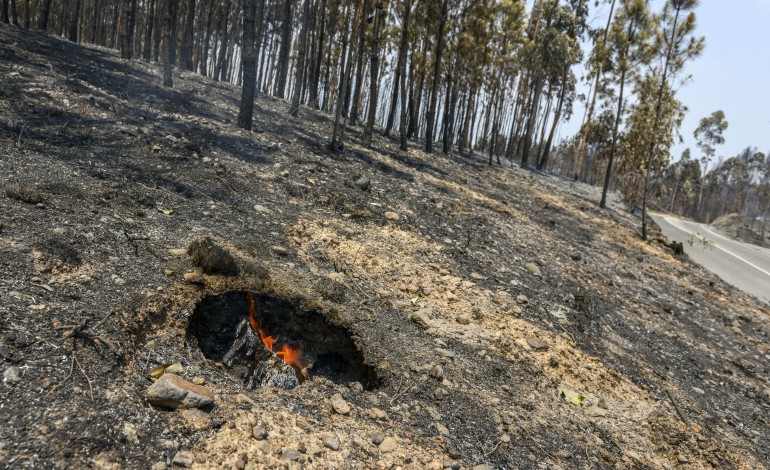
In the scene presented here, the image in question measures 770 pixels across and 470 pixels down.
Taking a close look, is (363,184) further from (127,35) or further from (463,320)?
(127,35)

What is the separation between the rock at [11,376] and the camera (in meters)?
3.00

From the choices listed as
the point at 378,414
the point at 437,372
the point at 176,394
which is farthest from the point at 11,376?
the point at 437,372

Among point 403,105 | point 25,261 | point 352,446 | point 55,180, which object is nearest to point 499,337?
point 352,446

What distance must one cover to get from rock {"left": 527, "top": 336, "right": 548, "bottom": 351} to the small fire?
3.05 m

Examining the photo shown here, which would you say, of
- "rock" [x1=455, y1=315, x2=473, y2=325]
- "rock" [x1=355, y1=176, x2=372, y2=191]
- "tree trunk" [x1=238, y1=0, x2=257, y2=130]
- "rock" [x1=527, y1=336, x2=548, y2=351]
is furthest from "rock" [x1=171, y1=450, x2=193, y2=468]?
"tree trunk" [x1=238, y1=0, x2=257, y2=130]

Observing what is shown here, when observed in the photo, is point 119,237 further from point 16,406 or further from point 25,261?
point 16,406

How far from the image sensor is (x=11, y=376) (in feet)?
9.96

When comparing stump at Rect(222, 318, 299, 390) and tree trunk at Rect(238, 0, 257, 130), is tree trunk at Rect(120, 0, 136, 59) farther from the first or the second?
stump at Rect(222, 318, 299, 390)

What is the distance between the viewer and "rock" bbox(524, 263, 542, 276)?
332 inches

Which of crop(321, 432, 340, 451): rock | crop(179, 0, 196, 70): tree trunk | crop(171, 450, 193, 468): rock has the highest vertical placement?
crop(179, 0, 196, 70): tree trunk

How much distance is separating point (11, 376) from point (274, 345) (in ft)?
7.59

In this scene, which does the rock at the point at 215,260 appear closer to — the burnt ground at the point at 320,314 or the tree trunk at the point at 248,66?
the burnt ground at the point at 320,314

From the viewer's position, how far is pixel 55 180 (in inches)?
237

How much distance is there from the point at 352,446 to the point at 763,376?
304 inches
